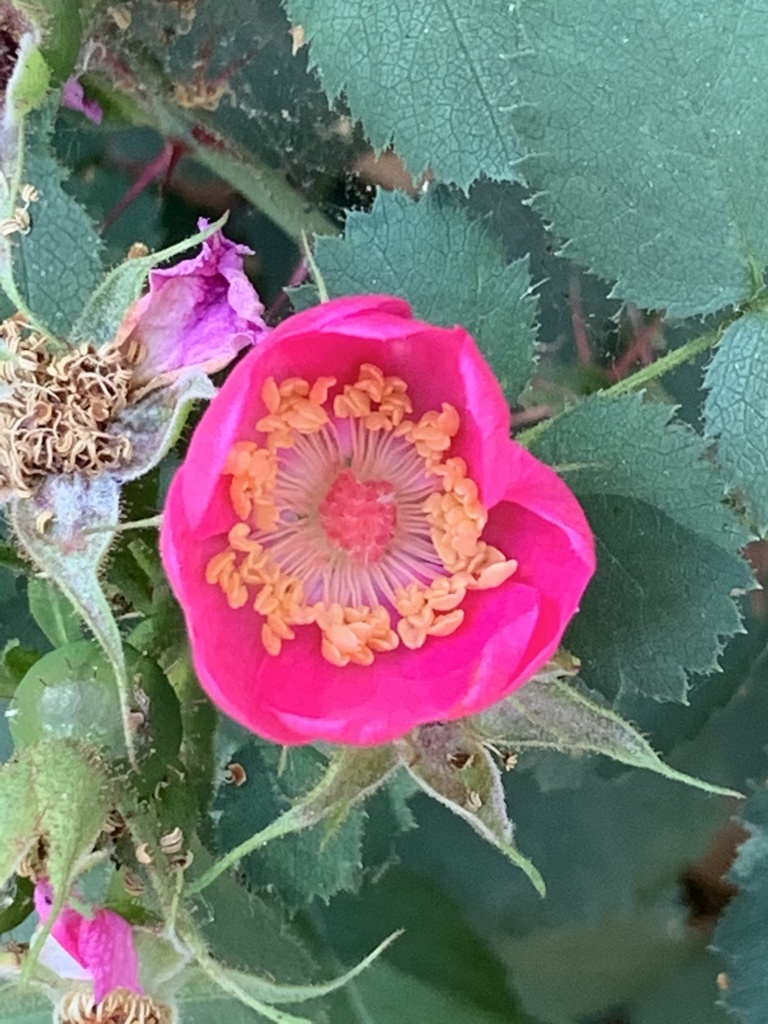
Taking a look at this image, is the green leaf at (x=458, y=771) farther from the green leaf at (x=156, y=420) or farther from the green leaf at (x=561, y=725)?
the green leaf at (x=156, y=420)

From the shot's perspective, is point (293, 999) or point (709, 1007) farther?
point (709, 1007)

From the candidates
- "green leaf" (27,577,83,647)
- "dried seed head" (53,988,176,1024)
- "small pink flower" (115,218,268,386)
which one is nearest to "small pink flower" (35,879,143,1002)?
"dried seed head" (53,988,176,1024)

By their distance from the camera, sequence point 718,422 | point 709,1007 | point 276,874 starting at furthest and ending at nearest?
1. point 709,1007
2. point 276,874
3. point 718,422

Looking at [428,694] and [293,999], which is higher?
[428,694]

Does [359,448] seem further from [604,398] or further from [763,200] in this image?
[763,200]

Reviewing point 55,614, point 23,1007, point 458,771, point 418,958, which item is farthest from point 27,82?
point 418,958

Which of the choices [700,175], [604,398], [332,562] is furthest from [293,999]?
[700,175]

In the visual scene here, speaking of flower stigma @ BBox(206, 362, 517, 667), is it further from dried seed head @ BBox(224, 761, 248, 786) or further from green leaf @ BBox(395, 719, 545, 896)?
dried seed head @ BBox(224, 761, 248, 786)
